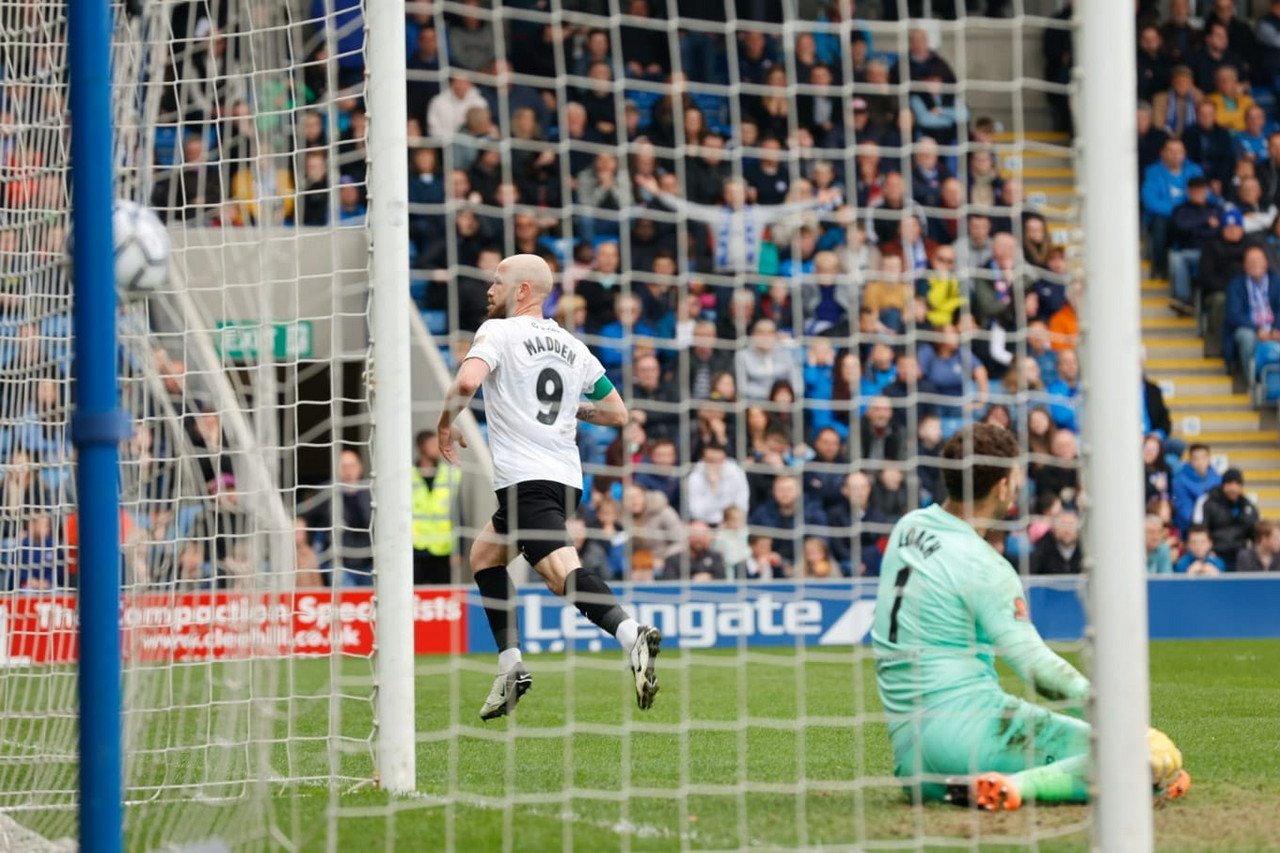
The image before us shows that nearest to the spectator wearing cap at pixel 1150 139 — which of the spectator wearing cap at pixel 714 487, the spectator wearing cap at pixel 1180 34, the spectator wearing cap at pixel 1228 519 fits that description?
the spectator wearing cap at pixel 1180 34

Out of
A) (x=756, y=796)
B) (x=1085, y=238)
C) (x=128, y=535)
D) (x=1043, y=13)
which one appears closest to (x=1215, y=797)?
(x=756, y=796)

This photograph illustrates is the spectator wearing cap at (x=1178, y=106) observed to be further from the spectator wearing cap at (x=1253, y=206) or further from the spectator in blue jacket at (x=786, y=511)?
the spectator in blue jacket at (x=786, y=511)

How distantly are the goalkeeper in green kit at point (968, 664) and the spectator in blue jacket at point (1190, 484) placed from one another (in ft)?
30.5

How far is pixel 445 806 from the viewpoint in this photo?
19.1 ft

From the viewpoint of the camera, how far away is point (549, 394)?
269 inches

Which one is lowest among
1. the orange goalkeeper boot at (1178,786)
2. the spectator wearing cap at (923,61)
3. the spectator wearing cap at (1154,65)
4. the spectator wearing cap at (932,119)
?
the orange goalkeeper boot at (1178,786)

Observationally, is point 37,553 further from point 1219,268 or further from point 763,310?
point 1219,268

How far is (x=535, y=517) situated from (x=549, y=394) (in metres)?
0.46

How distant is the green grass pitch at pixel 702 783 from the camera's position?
17.2 feet

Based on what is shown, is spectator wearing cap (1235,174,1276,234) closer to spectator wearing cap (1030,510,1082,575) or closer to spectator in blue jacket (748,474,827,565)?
spectator wearing cap (1030,510,1082,575)

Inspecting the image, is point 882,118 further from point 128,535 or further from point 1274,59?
point 128,535

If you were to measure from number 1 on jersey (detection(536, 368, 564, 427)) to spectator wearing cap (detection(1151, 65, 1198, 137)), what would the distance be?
1154cm

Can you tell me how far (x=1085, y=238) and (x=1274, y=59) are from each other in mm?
14965

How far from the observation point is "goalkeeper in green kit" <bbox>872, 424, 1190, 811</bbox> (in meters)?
5.51
